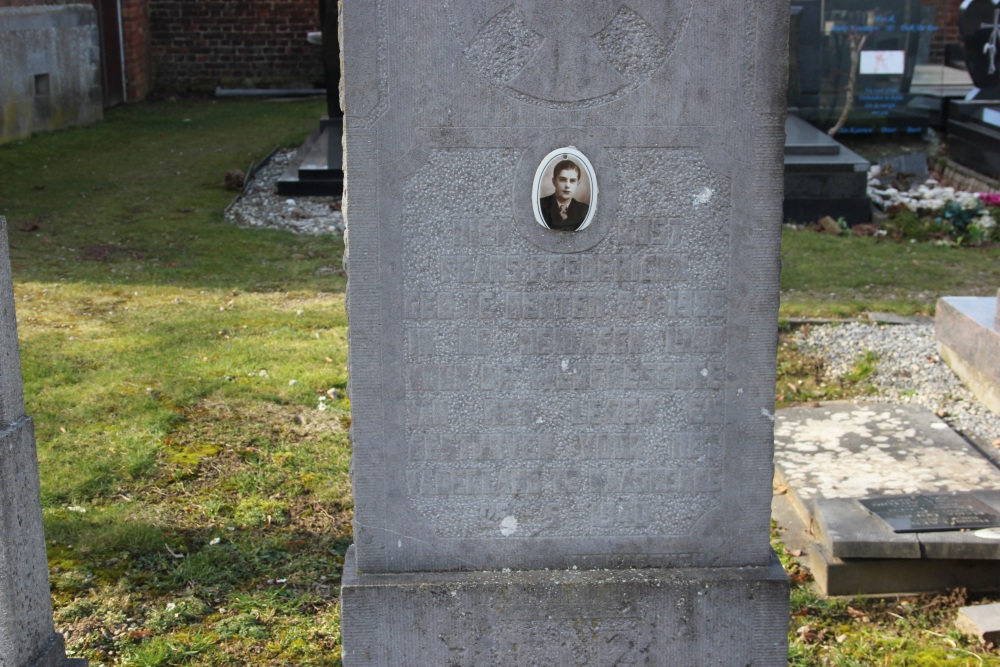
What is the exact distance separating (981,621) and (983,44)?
10.9 meters

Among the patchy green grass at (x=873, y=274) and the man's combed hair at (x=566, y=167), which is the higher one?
the man's combed hair at (x=566, y=167)

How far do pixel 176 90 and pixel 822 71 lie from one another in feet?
31.4

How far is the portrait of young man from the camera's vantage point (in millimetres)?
2775

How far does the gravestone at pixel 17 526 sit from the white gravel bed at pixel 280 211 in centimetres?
603

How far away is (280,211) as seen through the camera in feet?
31.6

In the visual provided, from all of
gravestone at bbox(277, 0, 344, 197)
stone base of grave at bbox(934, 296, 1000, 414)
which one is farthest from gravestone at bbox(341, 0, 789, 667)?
gravestone at bbox(277, 0, 344, 197)

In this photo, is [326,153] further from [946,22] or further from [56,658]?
[946,22]

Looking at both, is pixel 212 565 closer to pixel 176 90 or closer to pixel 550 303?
pixel 550 303

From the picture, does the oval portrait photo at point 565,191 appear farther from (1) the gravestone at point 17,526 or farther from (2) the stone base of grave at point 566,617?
(1) the gravestone at point 17,526

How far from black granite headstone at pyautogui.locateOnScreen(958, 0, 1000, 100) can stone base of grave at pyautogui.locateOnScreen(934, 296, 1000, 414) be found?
7781 millimetres

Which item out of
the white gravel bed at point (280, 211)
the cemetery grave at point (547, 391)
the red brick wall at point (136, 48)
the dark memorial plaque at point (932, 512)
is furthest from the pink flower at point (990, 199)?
the red brick wall at point (136, 48)

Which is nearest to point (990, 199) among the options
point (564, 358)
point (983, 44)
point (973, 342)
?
point (983, 44)

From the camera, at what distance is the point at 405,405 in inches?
115

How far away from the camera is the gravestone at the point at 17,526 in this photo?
286 centimetres
